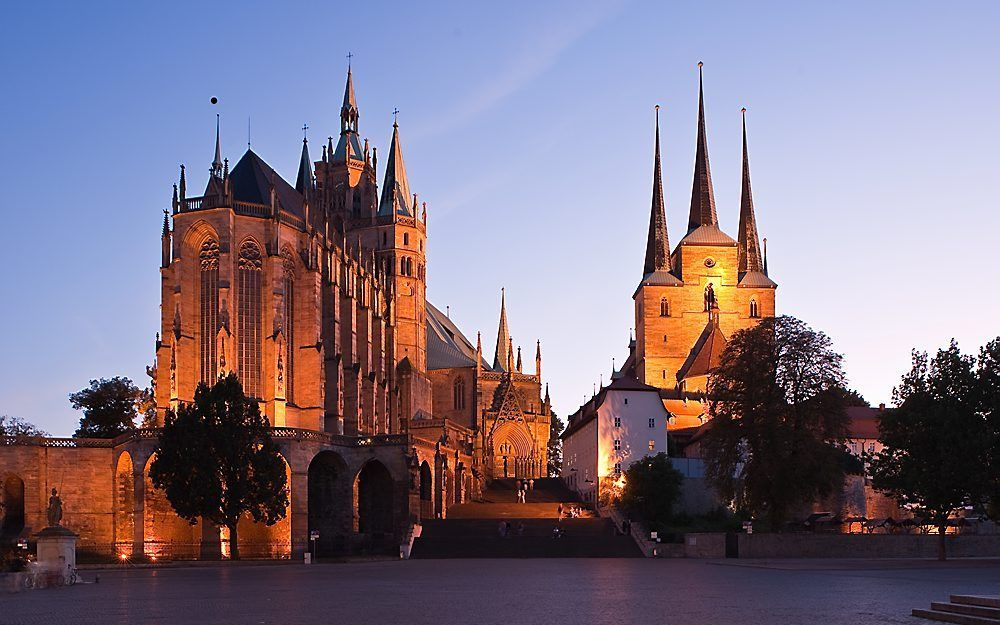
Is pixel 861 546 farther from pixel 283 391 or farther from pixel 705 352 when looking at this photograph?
pixel 705 352

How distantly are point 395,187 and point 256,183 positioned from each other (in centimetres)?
3265

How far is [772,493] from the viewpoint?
56.6m

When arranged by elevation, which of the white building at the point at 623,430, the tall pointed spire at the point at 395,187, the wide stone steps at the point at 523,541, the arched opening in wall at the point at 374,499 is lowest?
the wide stone steps at the point at 523,541

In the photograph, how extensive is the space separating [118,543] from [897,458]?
1431 inches

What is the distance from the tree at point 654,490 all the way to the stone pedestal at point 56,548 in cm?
3641

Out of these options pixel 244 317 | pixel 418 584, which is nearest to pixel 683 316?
pixel 244 317

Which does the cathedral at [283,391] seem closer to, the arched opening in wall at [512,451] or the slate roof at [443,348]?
the arched opening in wall at [512,451]

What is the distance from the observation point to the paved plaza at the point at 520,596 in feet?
72.7

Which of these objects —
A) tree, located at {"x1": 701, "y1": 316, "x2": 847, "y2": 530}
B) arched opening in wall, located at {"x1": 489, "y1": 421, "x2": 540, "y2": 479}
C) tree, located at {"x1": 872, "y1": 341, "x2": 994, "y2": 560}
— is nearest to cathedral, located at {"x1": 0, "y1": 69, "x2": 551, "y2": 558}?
arched opening in wall, located at {"x1": 489, "y1": 421, "x2": 540, "y2": 479}

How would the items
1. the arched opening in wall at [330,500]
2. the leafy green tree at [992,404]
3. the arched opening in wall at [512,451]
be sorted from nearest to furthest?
the leafy green tree at [992,404] → the arched opening in wall at [330,500] → the arched opening in wall at [512,451]

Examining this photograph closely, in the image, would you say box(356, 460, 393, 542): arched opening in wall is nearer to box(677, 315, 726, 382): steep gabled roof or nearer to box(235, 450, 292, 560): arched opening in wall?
box(235, 450, 292, 560): arched opening in wall

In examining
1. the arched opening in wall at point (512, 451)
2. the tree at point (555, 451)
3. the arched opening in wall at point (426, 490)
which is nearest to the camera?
the arched opening in wall at point (426, 490)

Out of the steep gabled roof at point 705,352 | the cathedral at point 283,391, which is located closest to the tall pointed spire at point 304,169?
the cathedral at point 283,391

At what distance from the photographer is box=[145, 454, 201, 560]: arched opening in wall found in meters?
61.2
